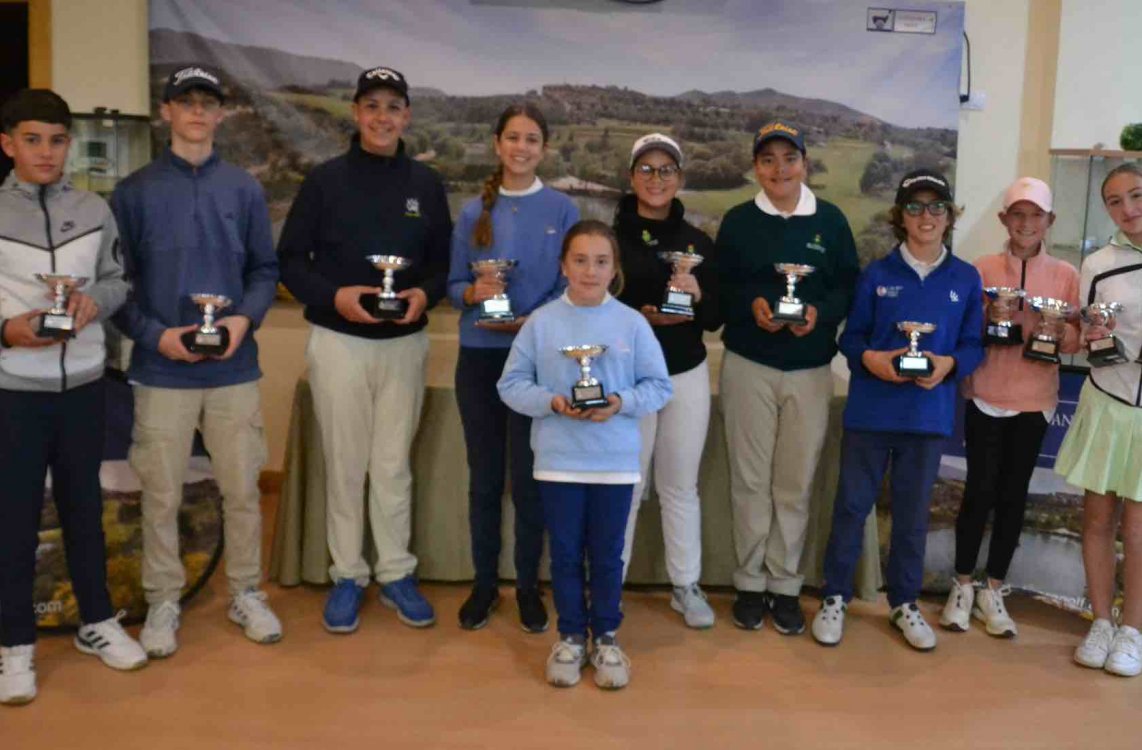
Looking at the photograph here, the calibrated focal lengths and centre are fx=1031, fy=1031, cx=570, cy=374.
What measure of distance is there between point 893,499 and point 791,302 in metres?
0.74

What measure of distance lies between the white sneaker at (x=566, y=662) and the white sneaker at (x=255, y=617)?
35.7 inches

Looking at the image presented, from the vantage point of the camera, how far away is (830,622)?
11.2ft

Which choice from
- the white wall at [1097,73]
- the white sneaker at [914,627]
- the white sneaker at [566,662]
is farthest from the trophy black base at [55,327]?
the white wall at [1097,73]

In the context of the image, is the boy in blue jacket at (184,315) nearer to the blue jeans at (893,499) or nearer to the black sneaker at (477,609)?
the black sneaker at (477,609)

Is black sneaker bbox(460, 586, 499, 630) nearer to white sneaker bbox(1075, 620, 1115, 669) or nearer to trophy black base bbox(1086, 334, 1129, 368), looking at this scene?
white sneaker bbox(1075, 620, 1115, 669)

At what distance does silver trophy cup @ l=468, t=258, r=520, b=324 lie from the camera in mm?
3105

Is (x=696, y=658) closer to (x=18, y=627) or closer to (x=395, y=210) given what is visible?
(x=395, y=210)

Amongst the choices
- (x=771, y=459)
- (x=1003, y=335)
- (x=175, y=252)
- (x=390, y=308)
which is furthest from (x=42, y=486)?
(x=1003, y=335)

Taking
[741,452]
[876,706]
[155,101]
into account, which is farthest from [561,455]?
[155,101]

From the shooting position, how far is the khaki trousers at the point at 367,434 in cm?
329

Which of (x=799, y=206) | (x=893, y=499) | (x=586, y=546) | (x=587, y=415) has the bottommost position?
(x=586, y=546)

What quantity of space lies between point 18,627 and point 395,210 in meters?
1.63

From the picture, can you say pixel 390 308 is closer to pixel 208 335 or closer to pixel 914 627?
pixel 208 335

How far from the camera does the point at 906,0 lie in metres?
4.96
